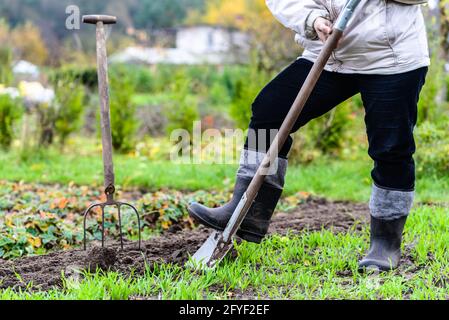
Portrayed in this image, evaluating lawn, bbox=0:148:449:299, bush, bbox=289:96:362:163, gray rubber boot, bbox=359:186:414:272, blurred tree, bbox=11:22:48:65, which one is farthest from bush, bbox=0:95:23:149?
blurred tree, bbox=11:22:48:65

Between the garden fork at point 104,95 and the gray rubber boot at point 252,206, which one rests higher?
the garden fork at point 104,95

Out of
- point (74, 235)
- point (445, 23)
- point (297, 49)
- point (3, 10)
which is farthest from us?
point (3, 10)

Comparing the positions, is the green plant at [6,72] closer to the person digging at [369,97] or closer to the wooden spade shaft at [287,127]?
the person digging at [369,97]

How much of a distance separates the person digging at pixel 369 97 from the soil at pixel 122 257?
410 millimetres

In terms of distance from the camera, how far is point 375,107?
3324 millimetres

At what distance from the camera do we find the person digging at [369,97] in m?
3.23

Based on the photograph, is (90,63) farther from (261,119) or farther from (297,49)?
(261,119)

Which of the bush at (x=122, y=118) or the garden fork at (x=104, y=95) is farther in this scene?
the bush at (x=122, y=118)

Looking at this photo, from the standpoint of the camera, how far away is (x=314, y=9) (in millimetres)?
3246

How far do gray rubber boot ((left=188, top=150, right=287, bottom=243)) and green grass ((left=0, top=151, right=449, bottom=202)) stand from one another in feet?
8.99

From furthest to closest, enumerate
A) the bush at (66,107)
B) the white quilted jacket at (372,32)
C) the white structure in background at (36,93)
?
the bush at (66,107) < the white structure in background at (36,93) < the white quilted jacket at (372,32)

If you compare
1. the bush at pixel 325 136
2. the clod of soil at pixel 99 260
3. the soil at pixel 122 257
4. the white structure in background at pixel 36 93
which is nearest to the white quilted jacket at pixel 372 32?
the soil at pixel 122 257

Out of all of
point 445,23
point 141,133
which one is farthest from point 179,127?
point 445,23
